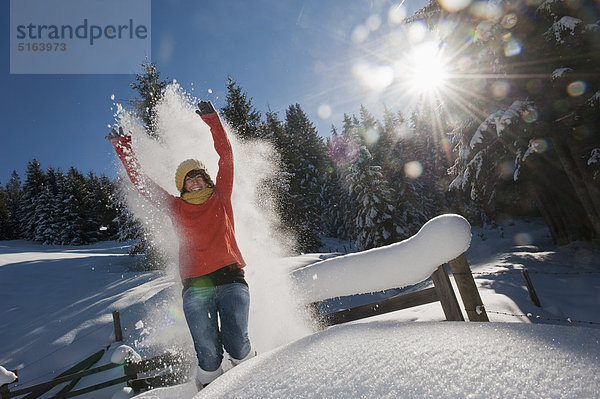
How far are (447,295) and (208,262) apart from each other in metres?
1.92

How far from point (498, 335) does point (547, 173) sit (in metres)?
17.2

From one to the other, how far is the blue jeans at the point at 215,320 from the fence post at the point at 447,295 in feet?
5.05

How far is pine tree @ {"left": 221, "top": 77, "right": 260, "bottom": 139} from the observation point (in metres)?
21.4

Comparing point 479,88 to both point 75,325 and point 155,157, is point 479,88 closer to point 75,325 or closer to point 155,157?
point 155,157

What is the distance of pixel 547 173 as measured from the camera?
575 inches

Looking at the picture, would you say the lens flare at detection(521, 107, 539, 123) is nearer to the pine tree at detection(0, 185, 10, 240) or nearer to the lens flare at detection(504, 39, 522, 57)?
the lens flare at detection(504, 39, 522, 57)

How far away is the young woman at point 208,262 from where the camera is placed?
2.46 metres

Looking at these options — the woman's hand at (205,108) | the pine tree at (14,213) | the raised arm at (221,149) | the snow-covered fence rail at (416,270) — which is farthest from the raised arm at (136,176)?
the pine tree at (14,213)

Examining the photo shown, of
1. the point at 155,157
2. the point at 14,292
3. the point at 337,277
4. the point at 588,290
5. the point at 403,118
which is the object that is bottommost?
the point at 588,290

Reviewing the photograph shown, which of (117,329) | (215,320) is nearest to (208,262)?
(215,320)

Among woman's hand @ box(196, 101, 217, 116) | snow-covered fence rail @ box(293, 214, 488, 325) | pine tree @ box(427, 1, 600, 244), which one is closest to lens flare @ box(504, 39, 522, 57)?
pine tree @ box(427, 1, 600, 244)

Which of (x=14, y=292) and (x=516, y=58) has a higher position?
(x=516, y=58)

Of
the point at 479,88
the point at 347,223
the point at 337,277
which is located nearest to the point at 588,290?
the point at 479,88

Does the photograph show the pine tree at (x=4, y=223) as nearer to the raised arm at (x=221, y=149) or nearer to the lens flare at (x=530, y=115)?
the raised arm at (x=221, y=149)
